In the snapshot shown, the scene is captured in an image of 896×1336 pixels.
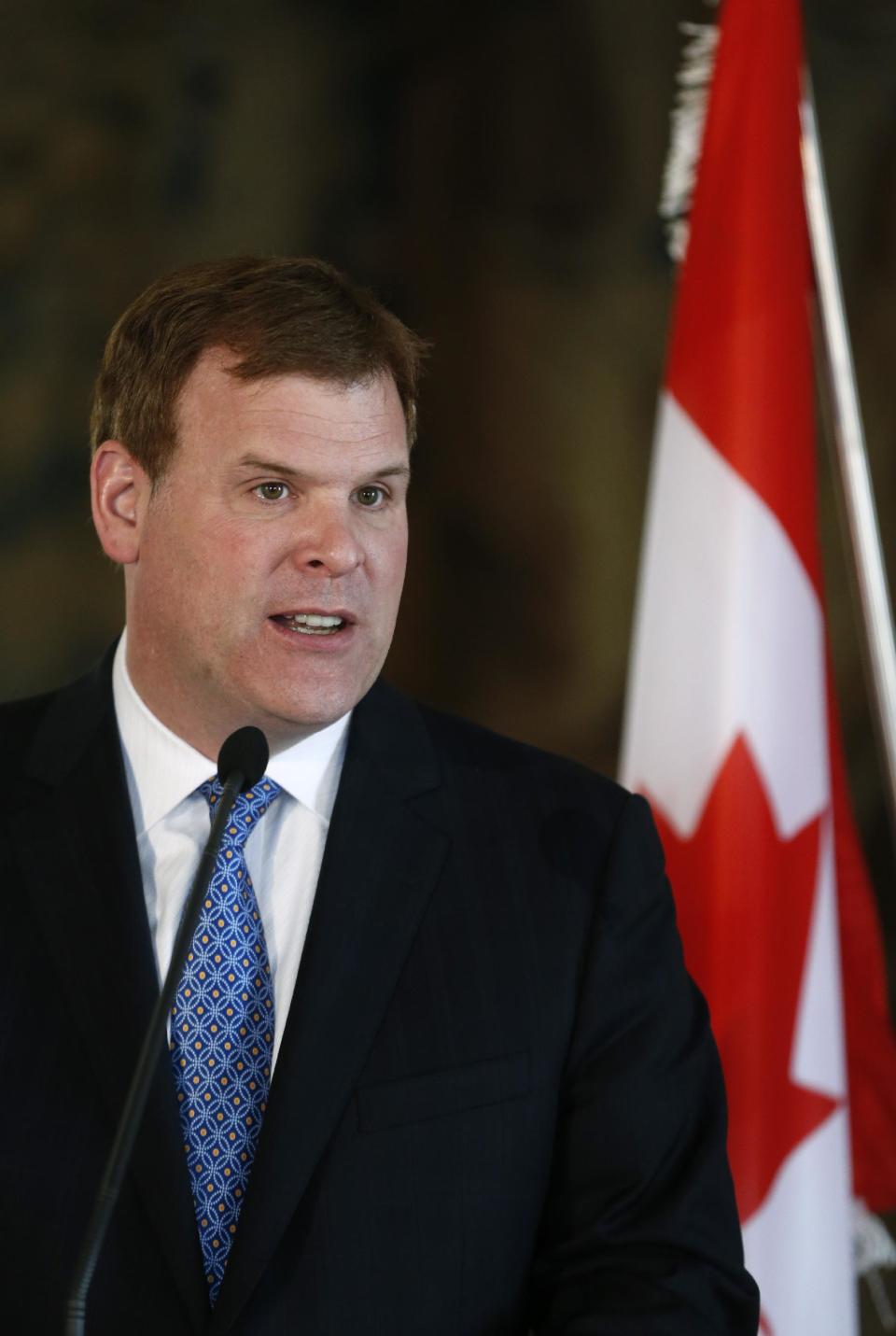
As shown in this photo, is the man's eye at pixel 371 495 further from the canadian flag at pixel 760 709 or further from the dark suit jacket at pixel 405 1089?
the canadian flag at pixel 760 709

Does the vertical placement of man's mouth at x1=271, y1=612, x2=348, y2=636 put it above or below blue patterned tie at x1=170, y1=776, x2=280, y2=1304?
above

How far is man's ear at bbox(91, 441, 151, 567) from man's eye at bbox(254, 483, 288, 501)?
178mm

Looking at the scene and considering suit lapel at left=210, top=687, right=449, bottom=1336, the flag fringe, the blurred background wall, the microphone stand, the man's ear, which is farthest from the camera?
the blurred background wall

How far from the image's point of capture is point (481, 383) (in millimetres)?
2719

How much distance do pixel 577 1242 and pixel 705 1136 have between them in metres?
0.17

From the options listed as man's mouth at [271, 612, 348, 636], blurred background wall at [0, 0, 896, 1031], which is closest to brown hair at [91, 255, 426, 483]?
man's mouth at [271, 612, 348, 636]

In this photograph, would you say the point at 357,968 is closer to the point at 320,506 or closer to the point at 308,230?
the point at 320,506

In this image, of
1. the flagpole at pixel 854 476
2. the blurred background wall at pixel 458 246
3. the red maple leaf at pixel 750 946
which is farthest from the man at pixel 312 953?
the blurred background wall at pixel 458 246

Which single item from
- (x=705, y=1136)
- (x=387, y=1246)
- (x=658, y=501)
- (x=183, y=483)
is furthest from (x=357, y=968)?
(x=658, y=501)

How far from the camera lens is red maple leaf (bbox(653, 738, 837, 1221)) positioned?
194 cm

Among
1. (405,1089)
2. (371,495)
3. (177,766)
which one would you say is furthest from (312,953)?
(371,495)

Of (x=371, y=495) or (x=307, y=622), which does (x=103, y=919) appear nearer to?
(x=307, y=622)

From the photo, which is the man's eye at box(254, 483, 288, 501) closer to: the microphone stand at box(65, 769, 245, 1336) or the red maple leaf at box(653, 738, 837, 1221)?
the microphone stand at box(65, 769, 245, 1336)

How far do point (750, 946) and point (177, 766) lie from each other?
81cm
